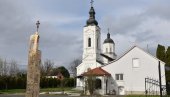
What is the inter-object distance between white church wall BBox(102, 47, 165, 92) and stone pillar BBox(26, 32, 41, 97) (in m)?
35.7

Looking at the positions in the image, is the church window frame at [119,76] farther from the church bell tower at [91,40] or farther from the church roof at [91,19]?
the church roof at [91,19]

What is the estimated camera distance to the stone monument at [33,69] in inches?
362

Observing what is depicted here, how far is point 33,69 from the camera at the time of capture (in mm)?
9336

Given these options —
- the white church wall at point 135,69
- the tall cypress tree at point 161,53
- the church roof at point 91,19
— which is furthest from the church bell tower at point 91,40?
A: the tall cypress tree at point 161,53

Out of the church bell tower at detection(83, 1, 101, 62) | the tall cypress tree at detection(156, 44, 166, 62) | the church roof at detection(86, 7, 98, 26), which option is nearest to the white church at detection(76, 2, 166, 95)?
the tall cypress tree at detection(156, 44, 166, 62)

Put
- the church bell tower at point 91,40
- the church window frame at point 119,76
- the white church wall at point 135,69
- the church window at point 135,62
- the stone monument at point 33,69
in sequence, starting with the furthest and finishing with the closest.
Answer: the church bell tower at point 91,40, the church window frame at point 119,76, the church window at point 135,62, the white church wall at point 135,69, the stone monument at point 33,69

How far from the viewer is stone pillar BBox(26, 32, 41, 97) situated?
9195mm

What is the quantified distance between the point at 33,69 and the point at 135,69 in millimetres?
36776

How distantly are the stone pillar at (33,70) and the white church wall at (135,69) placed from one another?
117ft

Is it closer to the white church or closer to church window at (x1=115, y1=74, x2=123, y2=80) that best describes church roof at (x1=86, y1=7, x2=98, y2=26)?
the white church

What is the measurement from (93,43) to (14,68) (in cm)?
2470

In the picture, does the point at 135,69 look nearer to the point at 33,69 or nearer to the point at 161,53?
the point at 161,53

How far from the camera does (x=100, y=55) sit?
74.1 meters

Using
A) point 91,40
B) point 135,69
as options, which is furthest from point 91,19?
point 135,69
